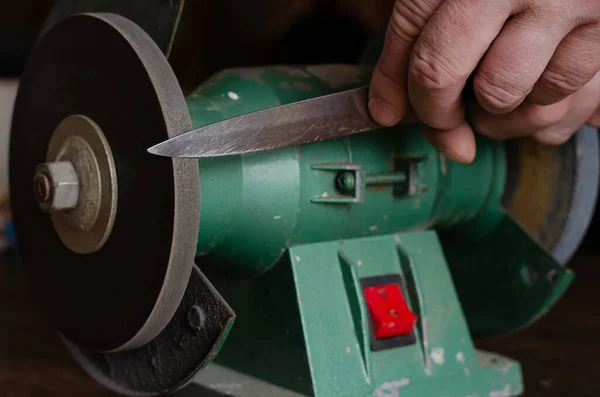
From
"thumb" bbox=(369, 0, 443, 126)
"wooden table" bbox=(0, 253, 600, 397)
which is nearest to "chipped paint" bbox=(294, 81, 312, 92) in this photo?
"thumb" bbox=(369, 0, 443, 126)

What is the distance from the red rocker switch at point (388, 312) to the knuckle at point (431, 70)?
273 millimetres

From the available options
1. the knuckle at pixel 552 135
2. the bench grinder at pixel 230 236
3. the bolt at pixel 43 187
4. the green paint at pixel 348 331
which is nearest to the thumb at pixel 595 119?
the knuckle at pixel 552 135

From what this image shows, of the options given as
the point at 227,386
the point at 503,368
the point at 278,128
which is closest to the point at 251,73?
the point at 278,128

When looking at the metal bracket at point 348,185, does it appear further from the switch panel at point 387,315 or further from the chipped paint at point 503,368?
the chipped paint at point 503,368

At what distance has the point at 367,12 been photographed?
1994 millimetres

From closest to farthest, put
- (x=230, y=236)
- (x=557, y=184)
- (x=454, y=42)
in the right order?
(x=454, y=42)
(x=230, y=236)
(x=557, y=184)

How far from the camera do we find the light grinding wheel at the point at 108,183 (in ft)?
2.45

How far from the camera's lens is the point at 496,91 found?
77 cm

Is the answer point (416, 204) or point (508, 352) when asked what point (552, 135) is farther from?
point (508, 352)

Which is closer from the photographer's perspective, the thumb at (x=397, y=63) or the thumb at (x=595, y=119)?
the thumb at (x=397, y=63)

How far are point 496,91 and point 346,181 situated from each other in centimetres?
21

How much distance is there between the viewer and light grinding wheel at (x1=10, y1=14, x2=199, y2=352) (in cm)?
75

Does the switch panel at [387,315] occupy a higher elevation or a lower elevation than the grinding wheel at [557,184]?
lower

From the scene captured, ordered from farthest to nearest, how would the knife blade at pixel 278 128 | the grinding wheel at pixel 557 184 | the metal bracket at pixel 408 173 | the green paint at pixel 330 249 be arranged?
the grinding wheel at pixel 557 184 < the metal bracket at pixel 408 173 < the green paint at pixel 330 249 < the knife blade at pixel 278 128
